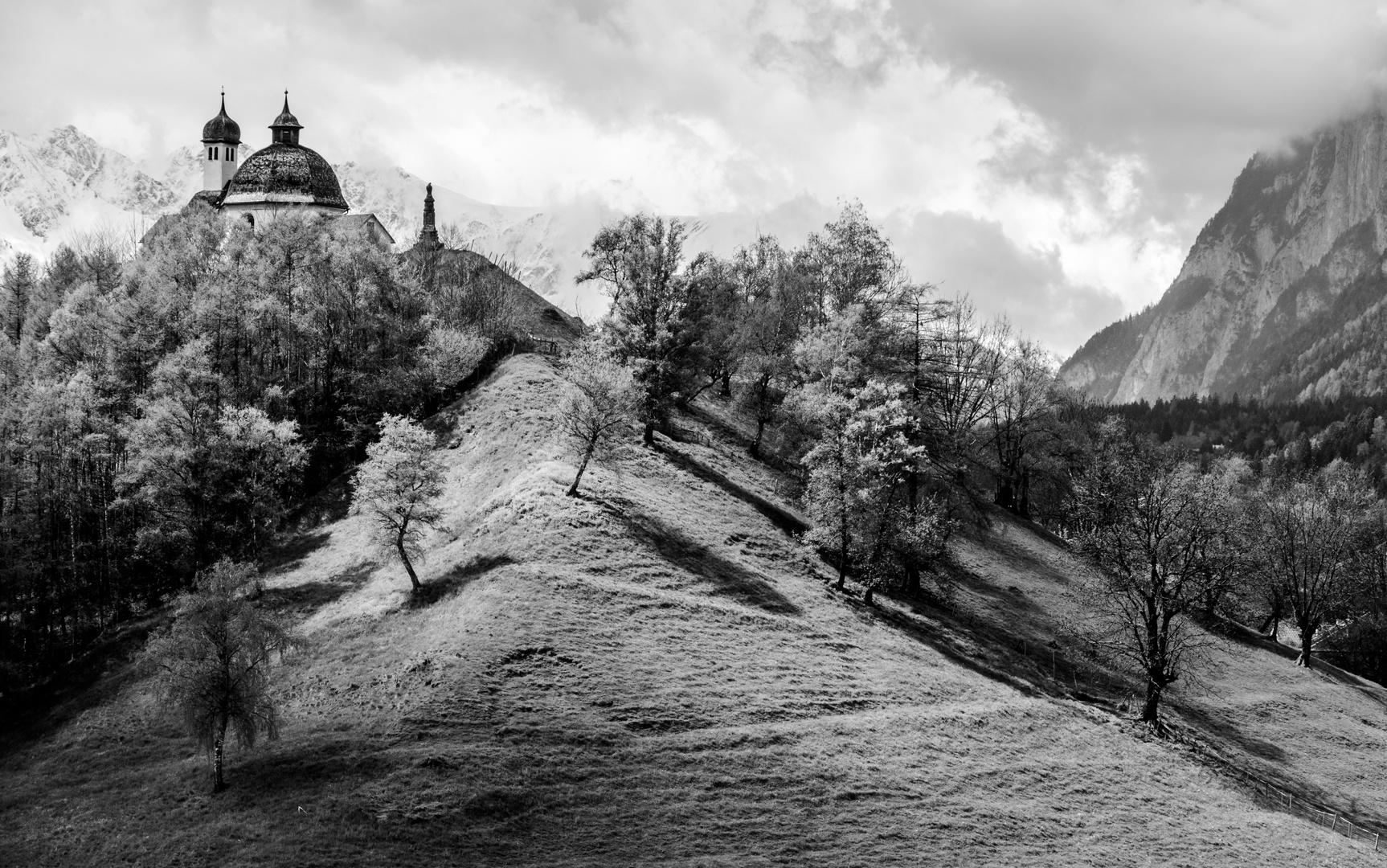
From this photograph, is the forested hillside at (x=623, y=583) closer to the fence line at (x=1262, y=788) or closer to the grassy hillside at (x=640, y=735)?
the grassy hillside at (x=640, y=735)

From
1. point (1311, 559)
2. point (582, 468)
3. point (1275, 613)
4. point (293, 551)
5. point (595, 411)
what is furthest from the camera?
point (1275, 613)

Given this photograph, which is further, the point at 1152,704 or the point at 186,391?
the point at 186,391

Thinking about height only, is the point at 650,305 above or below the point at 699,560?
above

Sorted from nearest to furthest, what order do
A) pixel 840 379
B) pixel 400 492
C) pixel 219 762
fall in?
pixel 219 762, pixel 400 492, pixel 840 379

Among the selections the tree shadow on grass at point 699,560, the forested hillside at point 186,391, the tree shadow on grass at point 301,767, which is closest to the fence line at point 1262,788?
the tree shadow on grass at point 699,560

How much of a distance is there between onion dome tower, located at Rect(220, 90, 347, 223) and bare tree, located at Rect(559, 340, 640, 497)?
53992 mm

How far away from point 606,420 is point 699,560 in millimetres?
10490

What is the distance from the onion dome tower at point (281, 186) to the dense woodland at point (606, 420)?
986 cm

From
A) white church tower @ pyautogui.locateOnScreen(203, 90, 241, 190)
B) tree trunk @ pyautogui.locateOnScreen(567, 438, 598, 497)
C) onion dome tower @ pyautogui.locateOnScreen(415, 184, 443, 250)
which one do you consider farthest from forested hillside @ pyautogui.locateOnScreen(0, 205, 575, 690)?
white church tower @ pyautogui.locateOnScreen(203, 90, 241, 190)

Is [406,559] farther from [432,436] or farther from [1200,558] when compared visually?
[1200,558]

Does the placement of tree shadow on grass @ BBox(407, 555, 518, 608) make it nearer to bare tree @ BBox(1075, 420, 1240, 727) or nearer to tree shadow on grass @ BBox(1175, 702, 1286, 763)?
bare tree @ BBox(1075, 420, 1240, 727)

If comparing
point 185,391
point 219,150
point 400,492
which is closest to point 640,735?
point 400,492

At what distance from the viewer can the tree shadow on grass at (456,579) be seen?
55844 mm

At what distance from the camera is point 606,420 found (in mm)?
66750
